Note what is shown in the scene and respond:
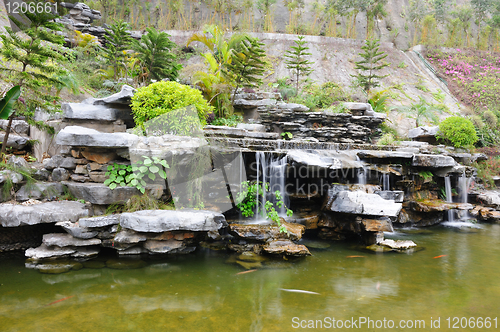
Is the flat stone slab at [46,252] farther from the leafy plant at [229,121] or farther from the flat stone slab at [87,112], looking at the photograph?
the leafy plant at [229,121]

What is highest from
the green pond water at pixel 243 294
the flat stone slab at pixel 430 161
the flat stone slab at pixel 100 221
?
the flat stone slab at pixel 430 161

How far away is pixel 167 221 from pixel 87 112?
3406 millimetres

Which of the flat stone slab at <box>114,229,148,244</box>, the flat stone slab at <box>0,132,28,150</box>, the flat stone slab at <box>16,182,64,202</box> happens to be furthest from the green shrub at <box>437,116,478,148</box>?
the flat stone slab at <box>0,132,28,150</box>

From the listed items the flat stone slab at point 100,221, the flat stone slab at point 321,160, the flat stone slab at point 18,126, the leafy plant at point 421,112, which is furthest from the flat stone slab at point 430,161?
the flat stone slab at point 18,126

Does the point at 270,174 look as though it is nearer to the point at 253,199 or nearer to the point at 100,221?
the point at 253,199

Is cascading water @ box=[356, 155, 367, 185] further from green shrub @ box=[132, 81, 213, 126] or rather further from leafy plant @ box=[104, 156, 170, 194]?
leafy plant @ box=[104, 156, 170, 194]

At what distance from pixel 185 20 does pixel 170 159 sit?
1687 centimetres

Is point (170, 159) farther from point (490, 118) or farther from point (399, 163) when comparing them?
point (490, 118)

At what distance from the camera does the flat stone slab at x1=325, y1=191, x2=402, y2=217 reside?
5.97 m

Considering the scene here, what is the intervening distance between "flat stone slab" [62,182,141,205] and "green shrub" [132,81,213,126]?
5.28 ft

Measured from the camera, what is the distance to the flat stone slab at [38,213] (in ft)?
15.0

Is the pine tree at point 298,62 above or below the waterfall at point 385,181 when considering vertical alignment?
above

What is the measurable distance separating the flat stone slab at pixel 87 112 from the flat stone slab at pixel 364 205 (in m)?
5.47

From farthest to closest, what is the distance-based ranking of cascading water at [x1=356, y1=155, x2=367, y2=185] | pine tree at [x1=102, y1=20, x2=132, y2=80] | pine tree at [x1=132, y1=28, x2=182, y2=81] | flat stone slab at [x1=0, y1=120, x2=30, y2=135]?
pine tree at [x1=102, y1=20, x2=132, y2=80] < pine tree at [x1=132, y1=28, x2=182, y2=81] < cascading water at [x1=356, y1=155, x2=367, y2=185] < flat stone slab at [x1=0, y1=120, x2=30, y2=135]
